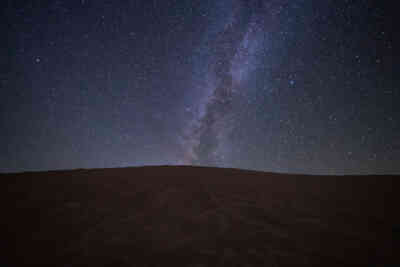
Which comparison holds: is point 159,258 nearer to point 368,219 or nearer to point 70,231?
point 70,231

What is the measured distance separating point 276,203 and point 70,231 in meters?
5.00

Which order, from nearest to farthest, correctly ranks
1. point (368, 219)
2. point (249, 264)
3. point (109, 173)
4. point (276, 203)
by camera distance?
1. point (249, 264)
2. point (368, 219)
3. point (276, 203)
4. point (109, 173)

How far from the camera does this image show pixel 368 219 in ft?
16.3

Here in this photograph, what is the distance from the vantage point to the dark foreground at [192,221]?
3631mm

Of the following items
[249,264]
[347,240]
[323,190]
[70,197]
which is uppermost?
[323,190]

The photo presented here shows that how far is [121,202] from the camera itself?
5.61 metres

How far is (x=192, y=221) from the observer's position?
4898 mm

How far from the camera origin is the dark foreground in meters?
3.63

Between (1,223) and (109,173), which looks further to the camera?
(109,173)

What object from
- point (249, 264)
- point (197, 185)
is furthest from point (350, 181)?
point (249, 264)

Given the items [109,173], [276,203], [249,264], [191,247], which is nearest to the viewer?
[249,264]

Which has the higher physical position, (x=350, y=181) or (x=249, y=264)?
(x=350, y=181)

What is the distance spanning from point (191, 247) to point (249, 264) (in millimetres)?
1066

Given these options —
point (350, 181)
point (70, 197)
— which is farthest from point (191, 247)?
point (350, 181)
